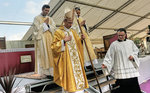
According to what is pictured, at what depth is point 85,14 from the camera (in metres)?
5.93

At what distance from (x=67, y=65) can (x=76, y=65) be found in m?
0.16

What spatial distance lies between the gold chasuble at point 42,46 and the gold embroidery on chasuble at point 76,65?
34.9 inches

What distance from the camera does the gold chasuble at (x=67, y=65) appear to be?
1.88 metres

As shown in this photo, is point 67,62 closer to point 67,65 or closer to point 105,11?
point 67,65

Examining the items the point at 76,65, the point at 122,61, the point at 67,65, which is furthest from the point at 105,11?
the point at 67,65

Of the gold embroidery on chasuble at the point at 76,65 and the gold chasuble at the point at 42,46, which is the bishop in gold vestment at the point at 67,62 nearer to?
the gold embroidery on chasuble at the point at 76,65

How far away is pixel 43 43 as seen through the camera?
2.85m

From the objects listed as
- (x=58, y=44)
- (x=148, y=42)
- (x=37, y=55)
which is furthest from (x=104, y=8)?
(x=58, y=44)

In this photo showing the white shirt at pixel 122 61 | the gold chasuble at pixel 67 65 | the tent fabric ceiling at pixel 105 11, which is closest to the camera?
the gold chasuble at pixel 67 65

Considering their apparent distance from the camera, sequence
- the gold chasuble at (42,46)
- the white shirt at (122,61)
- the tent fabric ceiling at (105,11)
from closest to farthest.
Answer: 1. the white shirt at (122,61)
2. the gold chasuble at (42,46)
3. the tent fabric ceiling at (105,11)

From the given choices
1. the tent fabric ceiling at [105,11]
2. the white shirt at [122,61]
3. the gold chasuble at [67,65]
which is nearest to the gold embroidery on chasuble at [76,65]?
the gold chasuble at [67,65]

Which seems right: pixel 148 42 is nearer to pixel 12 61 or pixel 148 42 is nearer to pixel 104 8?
pixel 104 8

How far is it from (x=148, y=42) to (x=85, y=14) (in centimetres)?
333

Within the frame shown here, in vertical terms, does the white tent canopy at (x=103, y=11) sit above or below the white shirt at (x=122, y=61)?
above
